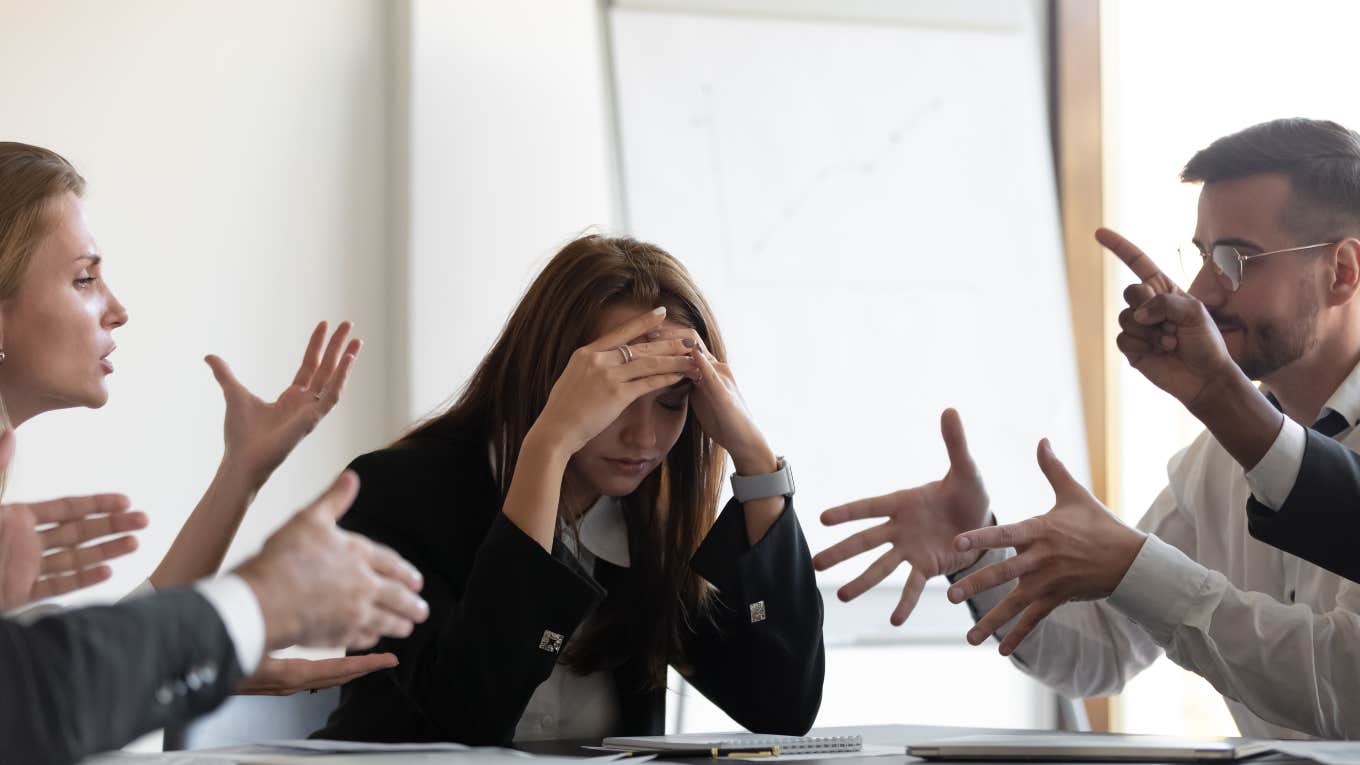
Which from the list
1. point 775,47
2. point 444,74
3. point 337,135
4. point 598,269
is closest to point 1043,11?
point 775,47

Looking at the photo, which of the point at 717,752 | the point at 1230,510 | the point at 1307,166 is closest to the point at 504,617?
the point at 717,752

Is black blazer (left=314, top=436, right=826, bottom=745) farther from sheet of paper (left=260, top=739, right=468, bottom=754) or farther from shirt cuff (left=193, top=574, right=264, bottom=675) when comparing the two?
shirt cuff (left=193, top=574, right=264, bottom=675)

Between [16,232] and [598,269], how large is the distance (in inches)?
28.7

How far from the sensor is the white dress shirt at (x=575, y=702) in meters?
1.69

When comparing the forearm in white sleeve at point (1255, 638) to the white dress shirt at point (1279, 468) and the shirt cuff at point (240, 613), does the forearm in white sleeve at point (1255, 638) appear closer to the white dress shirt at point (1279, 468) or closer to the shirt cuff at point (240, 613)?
the white dress shirt at point (1279, 468)

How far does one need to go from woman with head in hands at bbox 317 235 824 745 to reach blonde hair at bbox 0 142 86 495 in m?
0.48

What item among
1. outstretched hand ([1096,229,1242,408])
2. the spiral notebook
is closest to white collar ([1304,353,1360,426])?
outstretched hand ([1096,229,1242,408])

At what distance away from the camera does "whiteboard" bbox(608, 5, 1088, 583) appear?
9.53 feet

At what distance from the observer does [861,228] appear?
3029mm

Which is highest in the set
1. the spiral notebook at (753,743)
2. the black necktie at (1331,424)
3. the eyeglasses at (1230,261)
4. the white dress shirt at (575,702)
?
the eyeglasses at (1230,261)

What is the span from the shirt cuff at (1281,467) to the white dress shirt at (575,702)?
0.80 m

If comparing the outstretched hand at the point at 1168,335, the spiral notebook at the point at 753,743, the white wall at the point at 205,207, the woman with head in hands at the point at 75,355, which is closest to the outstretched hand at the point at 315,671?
the woman with head in hands at the point at 75,355

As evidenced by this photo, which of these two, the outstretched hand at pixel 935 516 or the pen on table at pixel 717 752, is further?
the outstretched hand at pixel 935 516

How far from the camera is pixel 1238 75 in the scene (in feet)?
10.1
